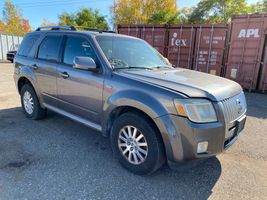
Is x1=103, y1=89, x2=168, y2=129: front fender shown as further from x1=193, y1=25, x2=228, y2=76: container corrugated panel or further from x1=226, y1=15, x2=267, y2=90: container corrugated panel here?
x1=193, y1=25, x2=228, y2=76: container corrugated panel

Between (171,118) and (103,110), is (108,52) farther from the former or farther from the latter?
Answer: (171,118)

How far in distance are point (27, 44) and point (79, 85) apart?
2.25m

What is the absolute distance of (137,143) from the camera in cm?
271

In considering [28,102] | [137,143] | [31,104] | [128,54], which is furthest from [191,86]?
[28,102]

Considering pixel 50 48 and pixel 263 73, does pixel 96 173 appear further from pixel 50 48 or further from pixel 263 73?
pixel 263 73

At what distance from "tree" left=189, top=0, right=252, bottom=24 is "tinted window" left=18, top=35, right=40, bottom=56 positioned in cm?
2696

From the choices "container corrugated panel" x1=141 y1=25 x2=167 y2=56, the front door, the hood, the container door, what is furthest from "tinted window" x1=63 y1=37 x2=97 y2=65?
the container door

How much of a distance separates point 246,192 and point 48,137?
10.7ft

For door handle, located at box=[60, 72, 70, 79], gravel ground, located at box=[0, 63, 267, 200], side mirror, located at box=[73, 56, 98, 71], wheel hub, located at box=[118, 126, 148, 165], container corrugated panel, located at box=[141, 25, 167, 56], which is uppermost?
container corrugated panel, located at box=[141, 25, 167, 56]

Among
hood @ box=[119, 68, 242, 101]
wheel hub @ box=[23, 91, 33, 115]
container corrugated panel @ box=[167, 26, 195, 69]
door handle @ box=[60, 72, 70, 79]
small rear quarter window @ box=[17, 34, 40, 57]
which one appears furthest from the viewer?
container corrugated panel @ box=[167, 26, 195, 69]

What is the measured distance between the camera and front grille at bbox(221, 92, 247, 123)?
2.45 meters

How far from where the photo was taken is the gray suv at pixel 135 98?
7.59ft

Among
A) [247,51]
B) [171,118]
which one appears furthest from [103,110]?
[247,51]

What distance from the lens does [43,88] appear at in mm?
4148
